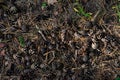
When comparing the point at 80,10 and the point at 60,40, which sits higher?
the point at 80,10

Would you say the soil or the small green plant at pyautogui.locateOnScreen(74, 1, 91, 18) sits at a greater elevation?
the small green plant at pyautogui.locateOnScreen(74, 1, 91, 18)

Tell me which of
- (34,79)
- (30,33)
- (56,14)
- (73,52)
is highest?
(56,14)

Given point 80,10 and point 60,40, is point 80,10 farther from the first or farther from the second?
point 60,40

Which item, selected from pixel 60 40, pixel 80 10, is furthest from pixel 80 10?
pixel 60 40

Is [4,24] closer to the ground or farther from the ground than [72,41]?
farther from the ground

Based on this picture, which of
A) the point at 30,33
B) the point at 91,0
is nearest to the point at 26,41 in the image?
the point at 30,33

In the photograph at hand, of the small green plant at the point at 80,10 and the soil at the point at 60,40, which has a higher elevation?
the small green plant at the point at 80,10

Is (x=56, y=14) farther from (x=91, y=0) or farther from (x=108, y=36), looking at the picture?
(x=108, y=36)
